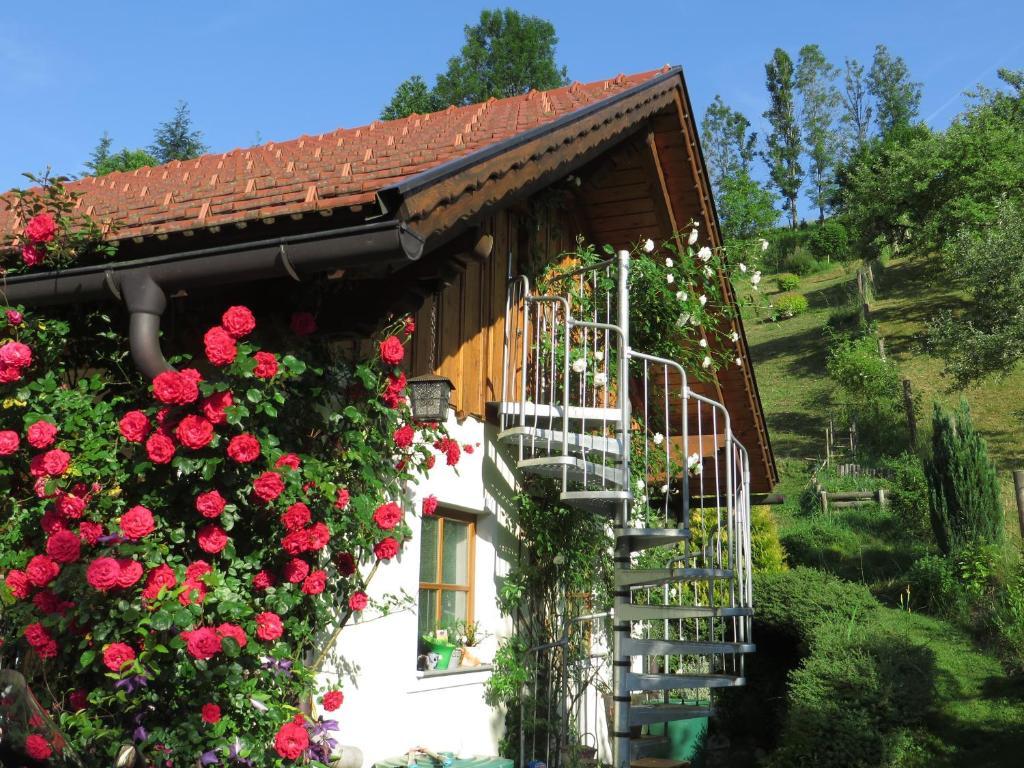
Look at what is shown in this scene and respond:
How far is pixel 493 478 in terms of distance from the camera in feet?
18.4

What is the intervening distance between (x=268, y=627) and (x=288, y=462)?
0.58m

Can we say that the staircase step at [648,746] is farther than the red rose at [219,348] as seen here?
Yes

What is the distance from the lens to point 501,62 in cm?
2548

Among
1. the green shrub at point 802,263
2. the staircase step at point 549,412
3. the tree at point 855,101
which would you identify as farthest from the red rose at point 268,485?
the tree at point 855,101

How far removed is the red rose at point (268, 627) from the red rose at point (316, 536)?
0.28m

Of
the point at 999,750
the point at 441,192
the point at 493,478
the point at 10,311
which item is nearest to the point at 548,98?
the point at 493,478

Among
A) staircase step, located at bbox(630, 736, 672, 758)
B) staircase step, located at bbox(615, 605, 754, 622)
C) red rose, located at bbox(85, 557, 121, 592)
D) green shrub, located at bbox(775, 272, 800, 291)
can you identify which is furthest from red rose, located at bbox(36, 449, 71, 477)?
green shrub, located at bbox(775, 272, 800, 291)

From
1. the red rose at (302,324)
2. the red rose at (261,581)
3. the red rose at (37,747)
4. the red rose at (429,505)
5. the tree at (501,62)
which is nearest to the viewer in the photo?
the red rose at (37,747)

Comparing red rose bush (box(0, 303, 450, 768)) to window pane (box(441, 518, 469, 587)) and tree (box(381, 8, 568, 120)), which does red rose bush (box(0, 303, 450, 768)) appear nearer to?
window pane (box(441, 518, 469, 587))

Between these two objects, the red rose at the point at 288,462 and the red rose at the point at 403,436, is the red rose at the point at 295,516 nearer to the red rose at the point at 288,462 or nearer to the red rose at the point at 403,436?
the red rose at the point at 288,462

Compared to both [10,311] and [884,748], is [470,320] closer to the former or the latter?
[10,311]

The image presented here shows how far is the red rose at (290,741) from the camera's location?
3.29 m

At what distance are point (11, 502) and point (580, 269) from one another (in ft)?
11.1

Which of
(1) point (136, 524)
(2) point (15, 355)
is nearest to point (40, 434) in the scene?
(2) point (15, 355)
